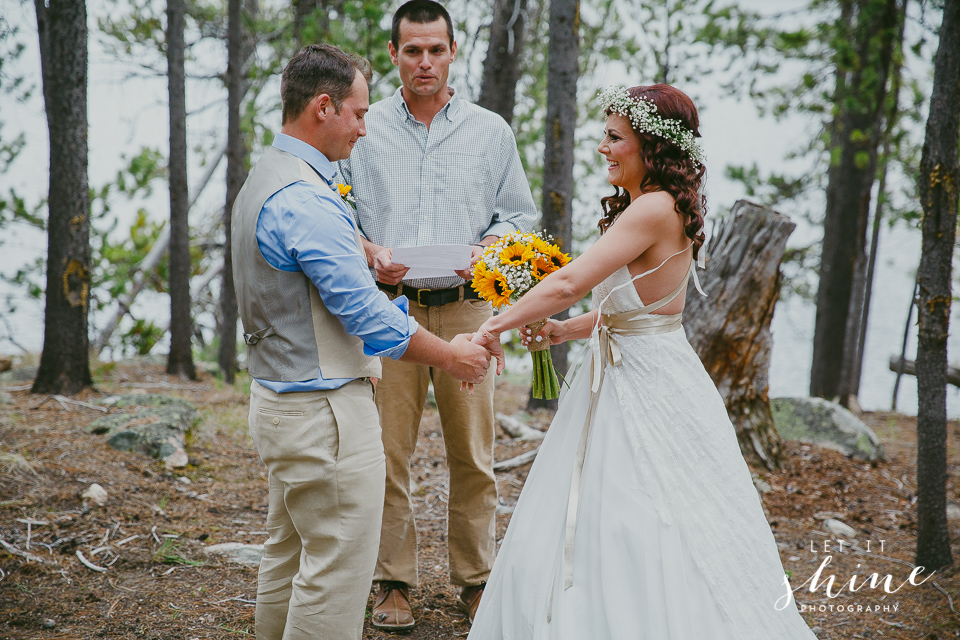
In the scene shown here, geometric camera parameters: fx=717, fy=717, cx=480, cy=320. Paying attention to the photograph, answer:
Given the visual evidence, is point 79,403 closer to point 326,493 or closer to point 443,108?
point 443,108

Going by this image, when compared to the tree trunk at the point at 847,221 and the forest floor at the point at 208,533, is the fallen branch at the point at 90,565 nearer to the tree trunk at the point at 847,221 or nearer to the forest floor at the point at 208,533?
the forest floor at the point at 208,533

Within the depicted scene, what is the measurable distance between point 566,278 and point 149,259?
408 inches

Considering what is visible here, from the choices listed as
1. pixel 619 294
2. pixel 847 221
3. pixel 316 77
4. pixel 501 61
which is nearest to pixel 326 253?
pixel 316 77

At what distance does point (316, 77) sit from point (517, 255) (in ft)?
3.31

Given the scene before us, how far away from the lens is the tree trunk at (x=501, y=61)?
8188 mm

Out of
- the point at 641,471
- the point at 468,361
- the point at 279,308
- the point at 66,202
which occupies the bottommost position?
the point at 641,471

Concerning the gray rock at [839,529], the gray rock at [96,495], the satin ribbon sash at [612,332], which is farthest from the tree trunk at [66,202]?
the gray rock at [839,529]

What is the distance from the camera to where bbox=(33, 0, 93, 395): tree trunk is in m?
6.09

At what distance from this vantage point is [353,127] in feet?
7.80

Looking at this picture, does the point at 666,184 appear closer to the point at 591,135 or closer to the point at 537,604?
the point at 537,604

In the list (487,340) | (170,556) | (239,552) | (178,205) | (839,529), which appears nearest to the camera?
(487,340)

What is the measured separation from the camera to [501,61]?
8320 millimetres

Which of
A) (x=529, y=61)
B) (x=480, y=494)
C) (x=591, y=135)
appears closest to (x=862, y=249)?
(x=591, y=135)

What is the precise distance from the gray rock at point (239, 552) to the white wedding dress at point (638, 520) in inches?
68.4
